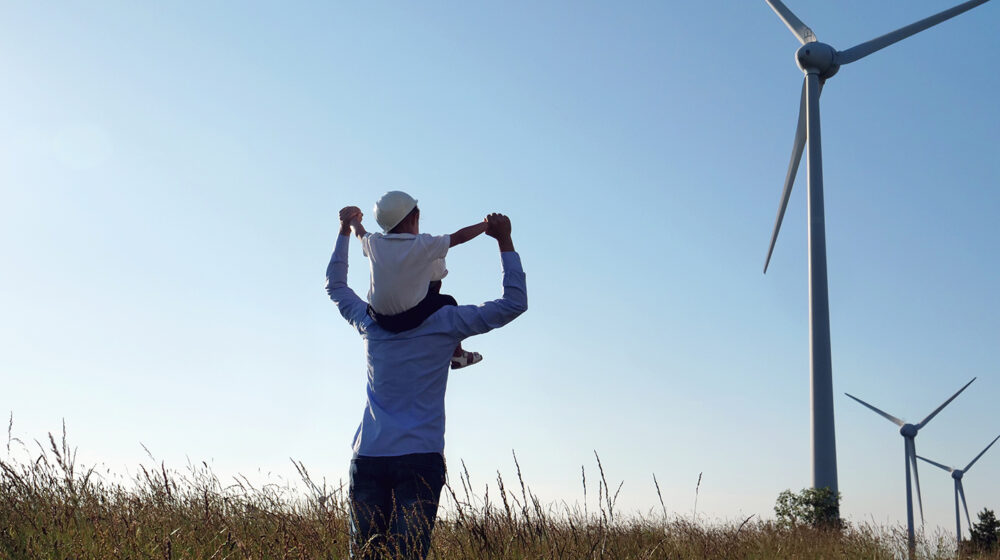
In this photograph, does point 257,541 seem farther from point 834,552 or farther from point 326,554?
point 834,552

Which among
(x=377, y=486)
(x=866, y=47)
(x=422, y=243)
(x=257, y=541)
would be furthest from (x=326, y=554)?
(x=866, y=47)

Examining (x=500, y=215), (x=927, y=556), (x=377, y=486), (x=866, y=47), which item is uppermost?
(x=866, y=47)

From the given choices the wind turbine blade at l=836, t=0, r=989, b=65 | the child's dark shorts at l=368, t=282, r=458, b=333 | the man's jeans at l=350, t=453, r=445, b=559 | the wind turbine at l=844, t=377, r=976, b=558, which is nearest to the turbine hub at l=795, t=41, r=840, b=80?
the wind turbine blade at l=836, t=0, r=989, b=65

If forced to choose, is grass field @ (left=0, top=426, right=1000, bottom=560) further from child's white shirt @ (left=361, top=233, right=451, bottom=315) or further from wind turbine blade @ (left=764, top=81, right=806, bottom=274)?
wind turbine blade @ (left=764, top=81, right=806, bottom=274)

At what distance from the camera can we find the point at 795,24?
38.2 meters

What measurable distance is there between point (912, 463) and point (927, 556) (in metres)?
27.5

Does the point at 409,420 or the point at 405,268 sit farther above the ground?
the point at 405,268

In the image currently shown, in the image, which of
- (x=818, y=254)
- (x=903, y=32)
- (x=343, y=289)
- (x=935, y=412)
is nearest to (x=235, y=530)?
(x=343, y=289)

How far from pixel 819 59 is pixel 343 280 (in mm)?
34980

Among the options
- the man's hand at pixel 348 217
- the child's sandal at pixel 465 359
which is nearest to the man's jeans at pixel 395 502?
the child's sandal at pixel 465 359

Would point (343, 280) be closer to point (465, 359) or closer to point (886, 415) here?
point (465, 359)

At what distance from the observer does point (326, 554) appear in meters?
4.97

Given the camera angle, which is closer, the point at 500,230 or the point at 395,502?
the point at 395,502

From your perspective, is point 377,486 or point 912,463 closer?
point 377,486
